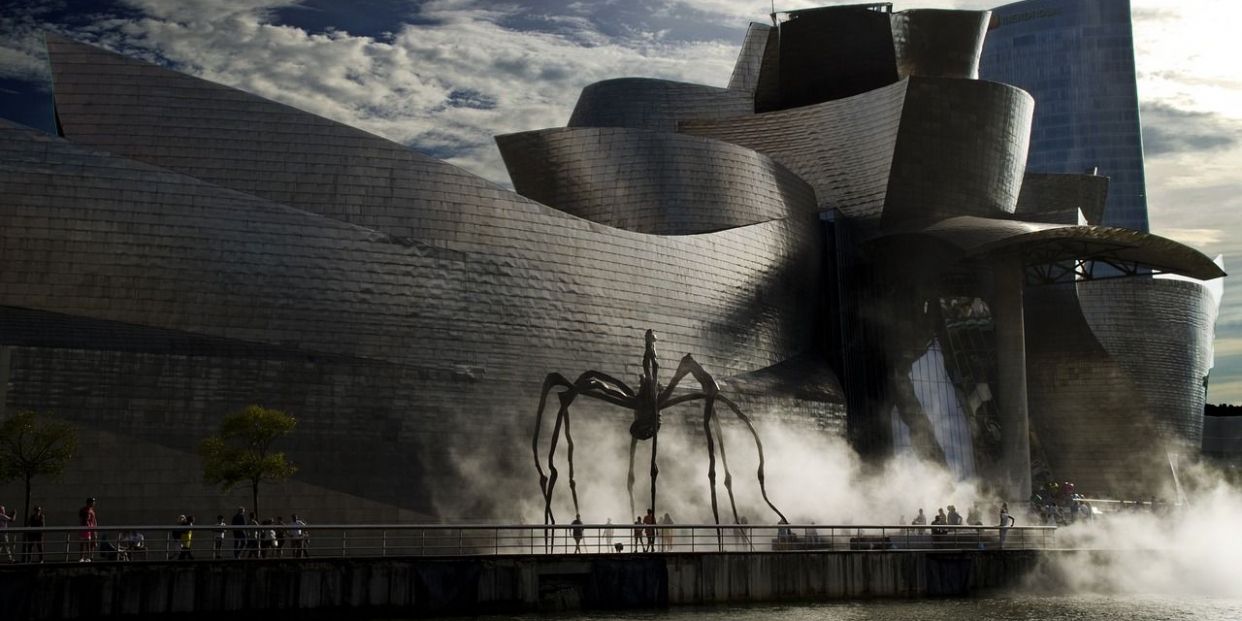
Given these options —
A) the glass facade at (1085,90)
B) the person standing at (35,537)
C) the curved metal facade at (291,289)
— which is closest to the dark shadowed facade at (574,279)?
the curved metal facade at (291,289)

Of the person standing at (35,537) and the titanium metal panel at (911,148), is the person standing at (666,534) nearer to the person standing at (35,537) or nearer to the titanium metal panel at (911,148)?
the person standing at (35,537)

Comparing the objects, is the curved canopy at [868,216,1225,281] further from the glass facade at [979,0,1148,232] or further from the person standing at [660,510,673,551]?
the glass facade at [979,0,1148,232]

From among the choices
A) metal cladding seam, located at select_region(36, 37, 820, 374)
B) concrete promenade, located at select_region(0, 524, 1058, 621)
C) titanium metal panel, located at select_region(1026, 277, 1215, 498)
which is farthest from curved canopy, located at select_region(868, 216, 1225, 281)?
concrete promenade, located at select_region(0, 524, 1058, 621)

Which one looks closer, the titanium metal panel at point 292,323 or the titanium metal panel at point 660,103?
the titanium metal panel at point 292,323

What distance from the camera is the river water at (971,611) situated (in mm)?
19672

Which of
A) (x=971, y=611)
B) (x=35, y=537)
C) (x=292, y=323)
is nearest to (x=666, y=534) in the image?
(x=971, y=611)

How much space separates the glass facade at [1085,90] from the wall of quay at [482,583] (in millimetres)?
92512

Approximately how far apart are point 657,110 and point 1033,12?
81.9 m

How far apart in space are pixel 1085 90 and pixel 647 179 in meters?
87.6

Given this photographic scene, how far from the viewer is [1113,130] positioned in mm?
111562

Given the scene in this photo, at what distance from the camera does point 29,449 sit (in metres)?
22.9

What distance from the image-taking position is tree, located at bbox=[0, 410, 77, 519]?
2262 cm

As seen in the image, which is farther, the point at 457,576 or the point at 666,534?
the point at 666,534

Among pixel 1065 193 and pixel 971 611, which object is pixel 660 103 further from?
pixel 971 611
